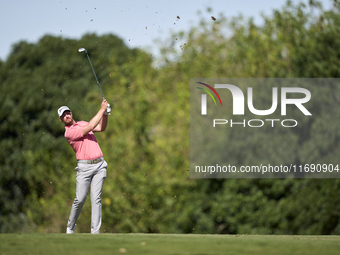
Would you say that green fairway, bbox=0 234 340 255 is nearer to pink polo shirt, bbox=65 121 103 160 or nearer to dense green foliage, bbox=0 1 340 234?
pink polo shirt, bbox=65 121 103 160

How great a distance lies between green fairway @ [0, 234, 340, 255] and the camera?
18.1 ft

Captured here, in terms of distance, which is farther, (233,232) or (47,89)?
(47,89)

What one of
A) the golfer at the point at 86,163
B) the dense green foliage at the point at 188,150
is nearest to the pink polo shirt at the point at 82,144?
the golfer at the point at 86,163

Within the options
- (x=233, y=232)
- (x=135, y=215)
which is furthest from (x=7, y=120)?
(x=233, y=232)

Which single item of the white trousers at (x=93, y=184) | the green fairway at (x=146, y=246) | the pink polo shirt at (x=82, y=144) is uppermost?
the pink polo shirt at (x=82, y=144)

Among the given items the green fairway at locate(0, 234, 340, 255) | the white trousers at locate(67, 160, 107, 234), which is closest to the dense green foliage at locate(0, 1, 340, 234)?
the white trousers at locate(67, 160, 107, 234)

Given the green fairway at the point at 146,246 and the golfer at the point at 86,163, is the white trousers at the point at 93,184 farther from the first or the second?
the green fairway at the point at 146,246

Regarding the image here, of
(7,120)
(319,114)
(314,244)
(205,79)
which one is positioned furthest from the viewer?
(7,120)

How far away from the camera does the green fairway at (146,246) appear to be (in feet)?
18.1

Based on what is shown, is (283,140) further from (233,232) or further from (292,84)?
(233,232)

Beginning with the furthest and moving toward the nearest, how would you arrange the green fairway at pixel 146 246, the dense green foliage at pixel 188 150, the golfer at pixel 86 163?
the dense green foliage at pixel 188 150, the golfer at pixel 86 163, the green fairway at pixel 146 246

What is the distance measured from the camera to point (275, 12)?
40.2 feet

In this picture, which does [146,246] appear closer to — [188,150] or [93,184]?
[93,184]

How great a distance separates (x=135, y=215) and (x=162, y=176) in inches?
46.3
